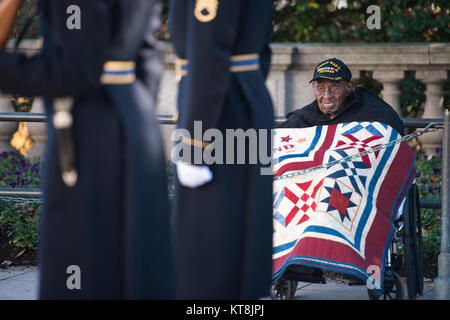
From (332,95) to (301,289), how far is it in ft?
4.56

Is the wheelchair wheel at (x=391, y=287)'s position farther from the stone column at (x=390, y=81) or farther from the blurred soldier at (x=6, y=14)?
the stone column at (x=390, y=81)

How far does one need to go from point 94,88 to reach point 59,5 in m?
0.31

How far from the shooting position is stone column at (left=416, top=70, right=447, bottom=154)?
27.3 feet

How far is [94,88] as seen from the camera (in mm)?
2961

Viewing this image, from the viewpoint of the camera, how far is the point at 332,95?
6.00 metres

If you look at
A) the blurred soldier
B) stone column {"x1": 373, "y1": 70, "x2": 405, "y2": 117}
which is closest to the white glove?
the blurred soldier

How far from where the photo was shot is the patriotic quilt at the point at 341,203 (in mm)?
4961

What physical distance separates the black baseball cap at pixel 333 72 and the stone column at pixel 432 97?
2.55 metres

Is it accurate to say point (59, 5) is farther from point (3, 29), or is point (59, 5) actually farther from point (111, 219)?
point (111, 219)

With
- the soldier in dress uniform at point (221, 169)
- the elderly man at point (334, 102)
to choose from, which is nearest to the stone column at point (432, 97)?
the elderly man at point (334, 102)

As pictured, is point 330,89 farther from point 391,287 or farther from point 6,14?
point 6,14

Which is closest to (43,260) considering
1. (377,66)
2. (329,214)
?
(329,214)

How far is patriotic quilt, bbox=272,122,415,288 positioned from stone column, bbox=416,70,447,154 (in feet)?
9.72

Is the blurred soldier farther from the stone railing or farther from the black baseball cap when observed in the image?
the stone railing
